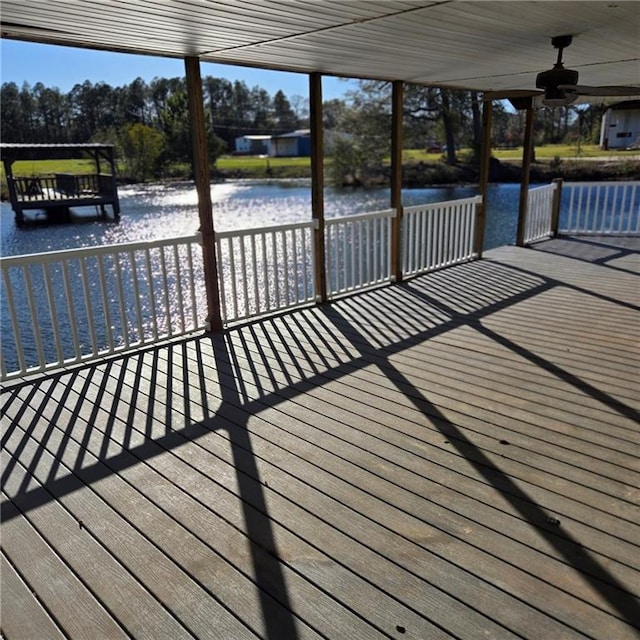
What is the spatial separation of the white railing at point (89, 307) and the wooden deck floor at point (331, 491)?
27 centimetres

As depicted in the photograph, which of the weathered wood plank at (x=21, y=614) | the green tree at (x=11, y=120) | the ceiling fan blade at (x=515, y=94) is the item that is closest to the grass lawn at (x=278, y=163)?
the green tree at (x=11, y=120)

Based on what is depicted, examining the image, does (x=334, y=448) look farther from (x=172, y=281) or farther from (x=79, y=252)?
(x=172, y=281)

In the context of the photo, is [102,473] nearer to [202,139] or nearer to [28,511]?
[28,511]

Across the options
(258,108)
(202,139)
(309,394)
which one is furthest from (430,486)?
(258,108)

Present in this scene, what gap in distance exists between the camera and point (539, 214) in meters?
7.96

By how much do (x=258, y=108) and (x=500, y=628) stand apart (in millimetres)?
45605

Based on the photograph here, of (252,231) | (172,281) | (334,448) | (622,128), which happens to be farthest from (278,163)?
(334,448)

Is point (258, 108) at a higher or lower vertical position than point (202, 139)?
higher

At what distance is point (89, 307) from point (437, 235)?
429 cm

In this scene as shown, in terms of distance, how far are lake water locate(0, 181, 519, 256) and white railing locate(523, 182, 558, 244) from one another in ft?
7.43

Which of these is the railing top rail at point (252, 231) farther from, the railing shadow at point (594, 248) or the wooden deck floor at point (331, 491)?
the railing shadow at point (594, 248)

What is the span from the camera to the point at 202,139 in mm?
4020

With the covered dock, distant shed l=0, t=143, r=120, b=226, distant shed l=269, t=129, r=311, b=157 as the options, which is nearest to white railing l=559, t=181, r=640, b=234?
the covered dock

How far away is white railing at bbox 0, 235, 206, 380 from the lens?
3.44 meters
